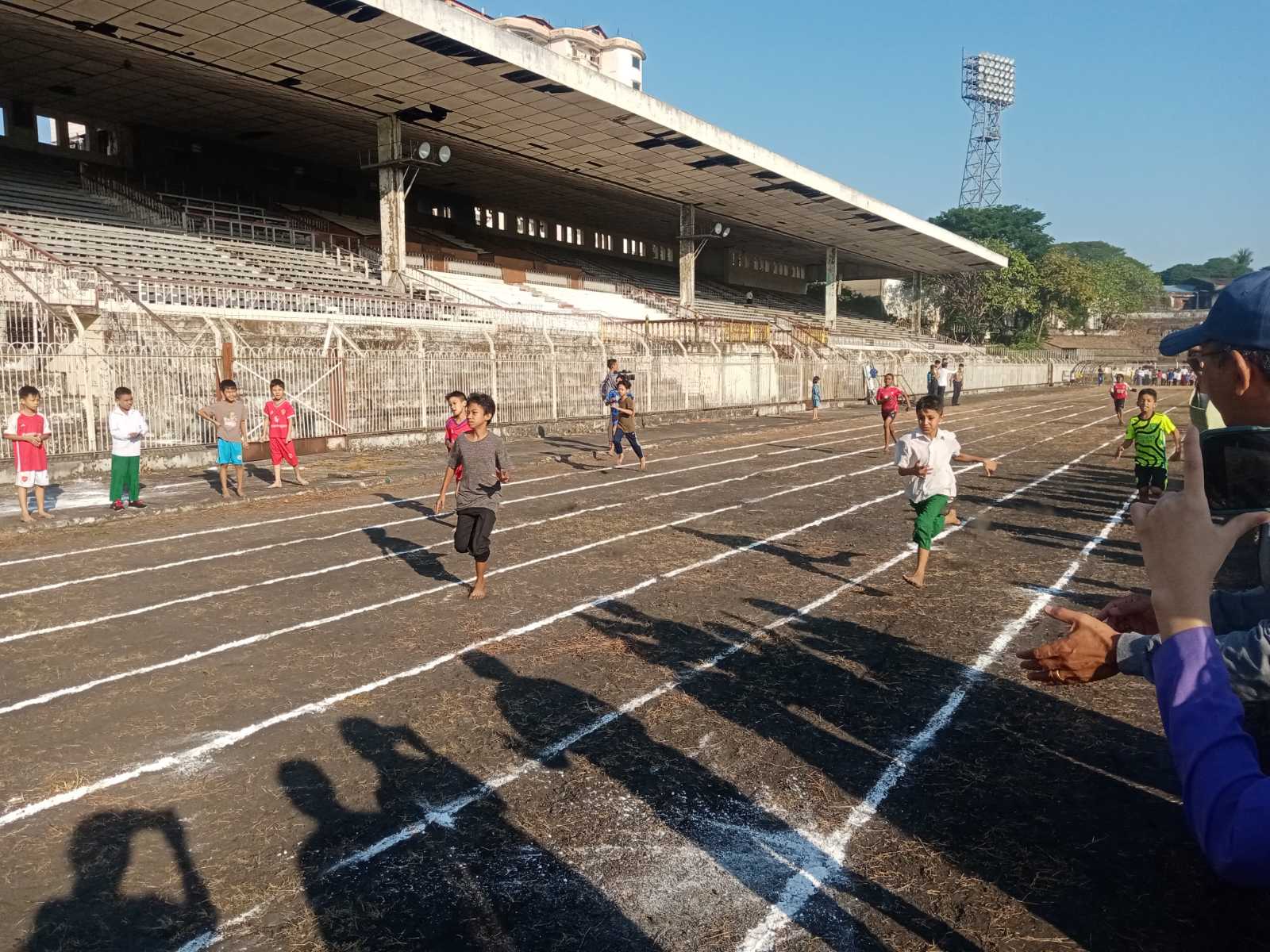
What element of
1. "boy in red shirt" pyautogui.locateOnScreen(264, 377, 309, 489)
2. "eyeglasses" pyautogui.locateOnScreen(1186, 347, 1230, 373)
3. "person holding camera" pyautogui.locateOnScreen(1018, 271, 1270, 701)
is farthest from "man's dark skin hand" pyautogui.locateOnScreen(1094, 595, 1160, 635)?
"boy in red shirt" pyautogui.locateOnScreen(264, 377, 309, 489)

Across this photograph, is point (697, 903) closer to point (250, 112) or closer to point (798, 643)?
point (798, 643)

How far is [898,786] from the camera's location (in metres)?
4.14

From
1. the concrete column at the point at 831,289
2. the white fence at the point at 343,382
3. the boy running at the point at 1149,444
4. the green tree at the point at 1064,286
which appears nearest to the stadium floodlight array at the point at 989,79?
the green tree at the point at 1064,286

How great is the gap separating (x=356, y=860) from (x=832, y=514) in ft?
30.1

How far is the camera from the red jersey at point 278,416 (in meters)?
13.7

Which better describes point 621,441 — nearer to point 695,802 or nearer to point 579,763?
point 579,763

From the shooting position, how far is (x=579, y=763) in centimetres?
437

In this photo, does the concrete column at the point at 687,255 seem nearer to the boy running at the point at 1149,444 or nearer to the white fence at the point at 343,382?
the white fence at the point at 343,382

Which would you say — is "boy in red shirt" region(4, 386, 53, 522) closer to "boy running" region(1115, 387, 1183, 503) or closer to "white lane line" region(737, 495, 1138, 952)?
"white lane line" region(737, 495, 1138, 952)

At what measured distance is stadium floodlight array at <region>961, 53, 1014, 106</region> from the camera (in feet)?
381

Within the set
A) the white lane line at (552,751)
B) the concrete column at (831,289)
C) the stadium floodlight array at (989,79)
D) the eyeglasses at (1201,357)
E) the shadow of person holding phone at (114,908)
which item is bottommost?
the shadow of person holding phone at (114,908)

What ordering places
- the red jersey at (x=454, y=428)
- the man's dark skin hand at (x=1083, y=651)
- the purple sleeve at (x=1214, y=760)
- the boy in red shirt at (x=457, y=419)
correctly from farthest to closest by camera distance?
the red jersey at (x=454, y=428), the boy in red shirt at (x=457, y=419), the man's dark skin hand at (x=1083, y=651), the purple sleeve at (x=1214, y=760)

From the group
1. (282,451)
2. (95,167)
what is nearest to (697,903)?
(282,451)

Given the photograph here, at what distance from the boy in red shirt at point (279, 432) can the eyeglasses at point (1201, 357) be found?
13195 mm
